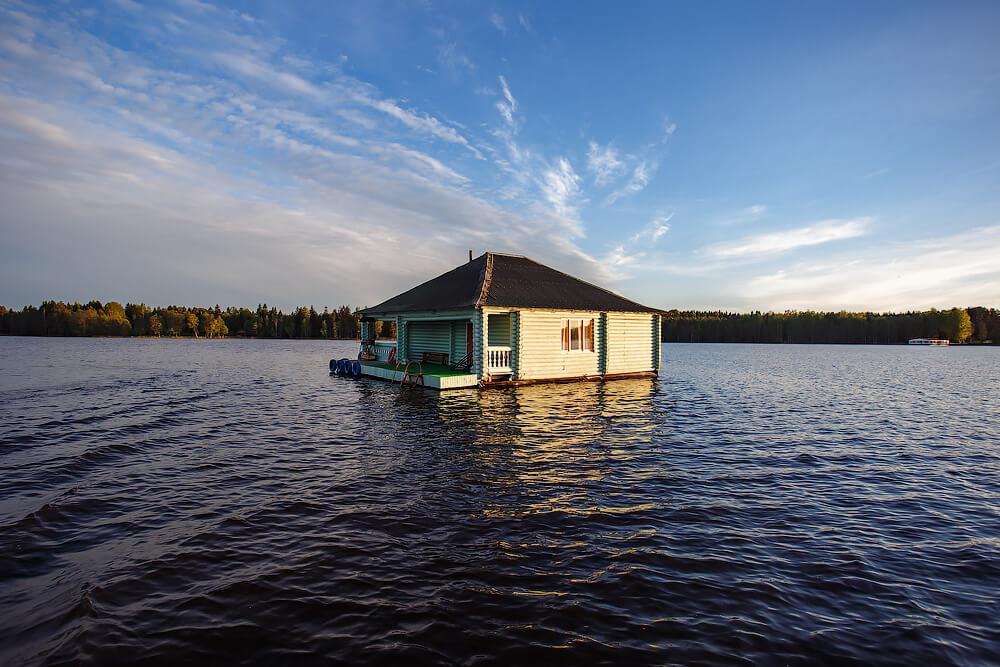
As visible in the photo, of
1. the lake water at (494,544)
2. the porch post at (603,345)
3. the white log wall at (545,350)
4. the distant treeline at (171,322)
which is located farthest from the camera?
the distant treeline at (171,322)

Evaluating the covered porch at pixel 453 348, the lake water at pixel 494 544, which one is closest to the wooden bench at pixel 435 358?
the covered porch at pixel 453 348

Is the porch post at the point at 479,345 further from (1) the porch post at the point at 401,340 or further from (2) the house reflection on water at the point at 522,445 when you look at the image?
(1) the porch post at the point at 401,340

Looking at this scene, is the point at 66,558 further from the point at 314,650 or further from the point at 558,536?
the point at 558,536

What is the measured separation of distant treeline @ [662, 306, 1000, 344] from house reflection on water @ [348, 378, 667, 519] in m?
103

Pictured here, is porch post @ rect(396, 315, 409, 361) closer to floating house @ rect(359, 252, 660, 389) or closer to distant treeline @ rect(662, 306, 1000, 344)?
floating house @ rect(359, 252, 660, 389)

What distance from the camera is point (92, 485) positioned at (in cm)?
887

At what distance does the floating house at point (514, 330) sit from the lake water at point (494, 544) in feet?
26.4

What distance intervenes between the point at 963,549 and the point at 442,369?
21249mm

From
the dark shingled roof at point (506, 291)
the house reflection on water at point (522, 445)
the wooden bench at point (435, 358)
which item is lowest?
the house reflection on water at point (522, 445)

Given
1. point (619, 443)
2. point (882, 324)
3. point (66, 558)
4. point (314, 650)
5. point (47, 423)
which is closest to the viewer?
point (314, 650)

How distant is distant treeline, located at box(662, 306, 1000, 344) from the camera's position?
383 feet

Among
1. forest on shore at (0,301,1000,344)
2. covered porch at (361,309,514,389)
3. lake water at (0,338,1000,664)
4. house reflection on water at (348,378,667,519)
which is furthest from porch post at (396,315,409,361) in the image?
forest on shore at (0,301,1000,344)

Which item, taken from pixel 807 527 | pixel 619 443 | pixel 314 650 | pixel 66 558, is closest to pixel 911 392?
pixel 619 443

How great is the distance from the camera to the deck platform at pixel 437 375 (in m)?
21.3
